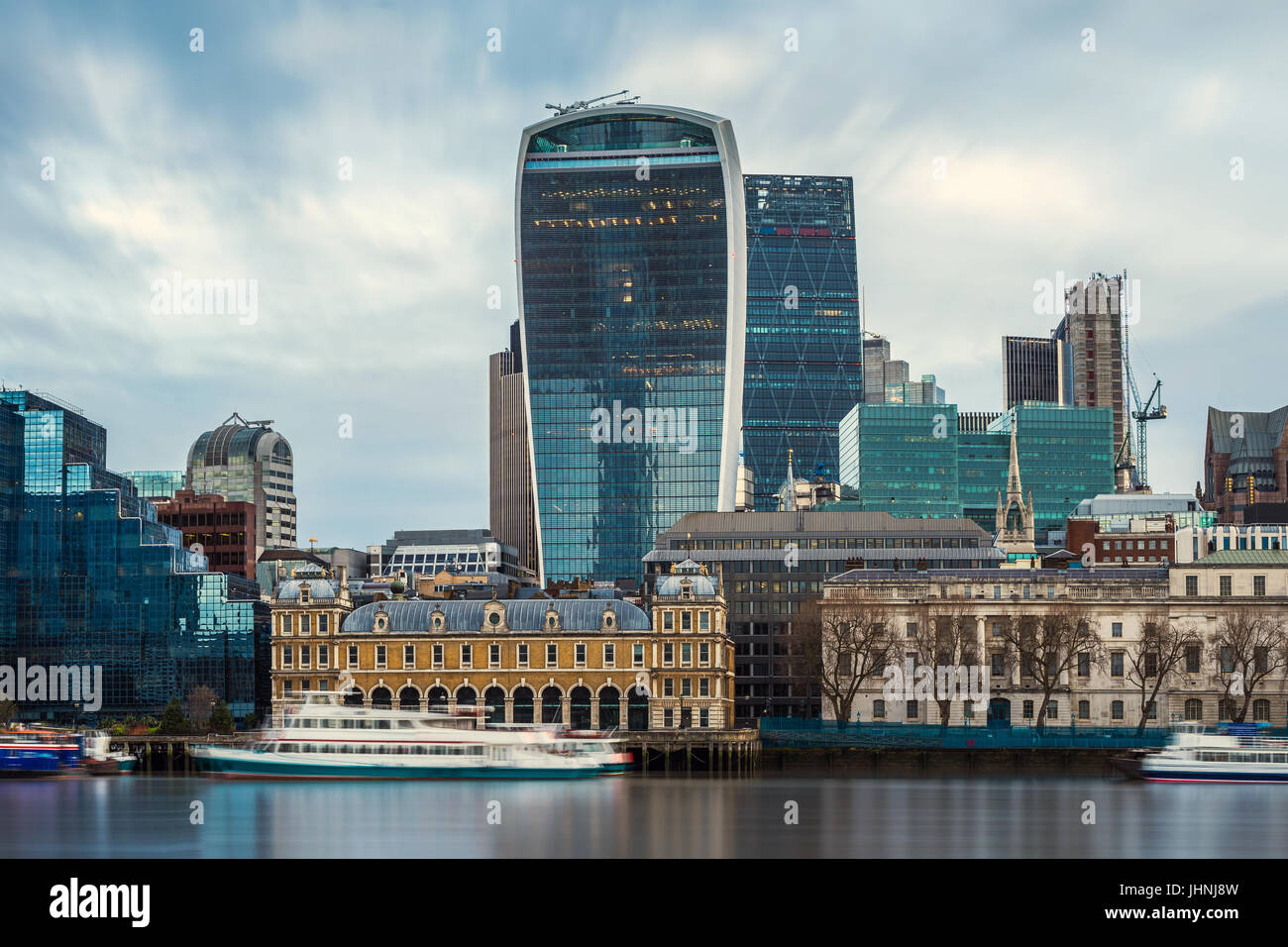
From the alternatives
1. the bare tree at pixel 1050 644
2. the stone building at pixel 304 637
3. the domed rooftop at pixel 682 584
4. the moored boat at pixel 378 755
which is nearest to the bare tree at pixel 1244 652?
the bare tree at pixel 1050 644

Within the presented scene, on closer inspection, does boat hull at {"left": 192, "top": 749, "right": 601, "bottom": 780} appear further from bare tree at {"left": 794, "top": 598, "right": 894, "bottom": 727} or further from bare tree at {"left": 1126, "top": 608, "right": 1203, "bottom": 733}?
bare tree at {"left": 1126, "top": 608, "right": 1203, "bottom": 733}

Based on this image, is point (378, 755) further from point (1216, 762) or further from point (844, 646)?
point (1216, 762)

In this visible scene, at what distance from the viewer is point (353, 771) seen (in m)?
136

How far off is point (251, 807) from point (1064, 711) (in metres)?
98.0

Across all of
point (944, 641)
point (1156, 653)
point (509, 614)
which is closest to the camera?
point (944, 641)

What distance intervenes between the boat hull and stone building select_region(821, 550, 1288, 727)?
4869 centimetres

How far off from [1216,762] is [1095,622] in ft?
159

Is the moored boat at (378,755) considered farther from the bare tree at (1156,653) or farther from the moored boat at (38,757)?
the bare tree at (1156,653)

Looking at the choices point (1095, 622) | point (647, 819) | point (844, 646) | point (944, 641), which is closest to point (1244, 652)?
point (1095, 622)

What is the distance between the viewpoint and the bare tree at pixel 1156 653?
17175 centimetres

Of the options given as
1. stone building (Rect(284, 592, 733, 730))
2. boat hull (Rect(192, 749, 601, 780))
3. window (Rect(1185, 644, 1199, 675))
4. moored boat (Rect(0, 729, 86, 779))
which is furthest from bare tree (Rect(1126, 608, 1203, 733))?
moored boat (Rect(0, 729, 86, 779))

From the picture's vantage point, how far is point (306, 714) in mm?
138875

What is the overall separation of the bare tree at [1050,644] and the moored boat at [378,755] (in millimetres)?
49904
